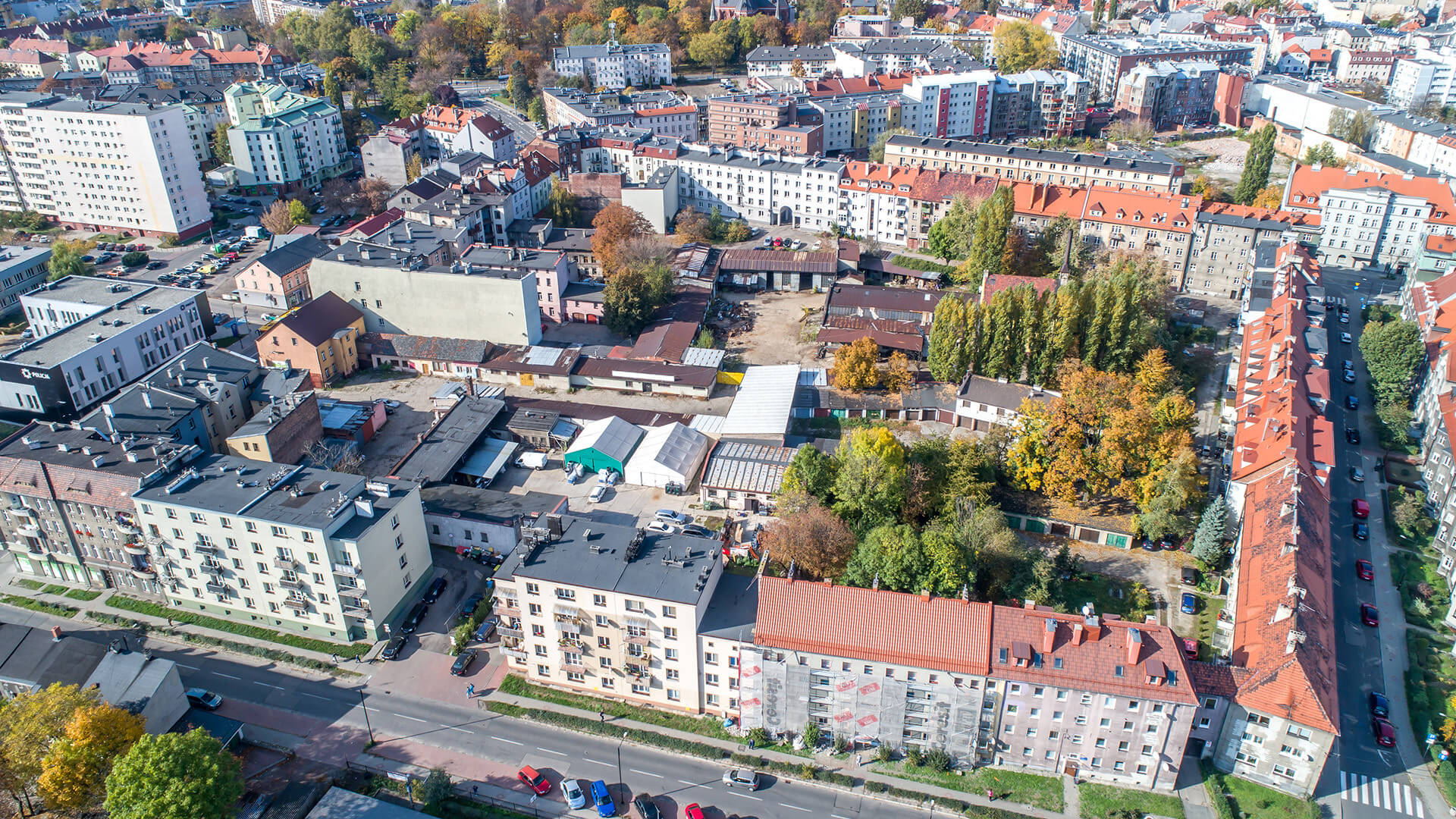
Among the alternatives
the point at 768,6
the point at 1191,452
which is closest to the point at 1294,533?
the point at 1191,452

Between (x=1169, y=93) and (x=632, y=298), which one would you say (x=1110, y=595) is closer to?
(x=632, y=298)

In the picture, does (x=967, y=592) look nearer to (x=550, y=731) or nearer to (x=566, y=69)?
(x=550, y=731)

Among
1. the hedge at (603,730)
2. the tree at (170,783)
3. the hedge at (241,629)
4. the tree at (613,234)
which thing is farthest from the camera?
the tree at (613,234)

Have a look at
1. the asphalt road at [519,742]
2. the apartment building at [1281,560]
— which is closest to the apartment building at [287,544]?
the asphalt road at [519,742]

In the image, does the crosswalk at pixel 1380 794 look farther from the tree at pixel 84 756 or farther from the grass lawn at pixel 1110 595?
the tree at pixel 84 756

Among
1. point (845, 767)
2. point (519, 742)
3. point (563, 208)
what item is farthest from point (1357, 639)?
point (563, 208)

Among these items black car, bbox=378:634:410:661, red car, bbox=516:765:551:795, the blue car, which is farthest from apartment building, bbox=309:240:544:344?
the blue car
